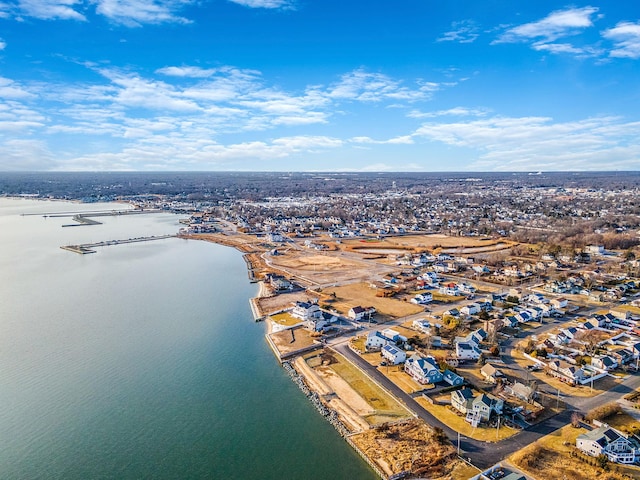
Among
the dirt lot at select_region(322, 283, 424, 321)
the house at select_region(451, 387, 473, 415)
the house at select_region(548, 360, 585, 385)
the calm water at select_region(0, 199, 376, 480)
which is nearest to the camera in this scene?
the calm water at select_region(0, 199, 376, 480)

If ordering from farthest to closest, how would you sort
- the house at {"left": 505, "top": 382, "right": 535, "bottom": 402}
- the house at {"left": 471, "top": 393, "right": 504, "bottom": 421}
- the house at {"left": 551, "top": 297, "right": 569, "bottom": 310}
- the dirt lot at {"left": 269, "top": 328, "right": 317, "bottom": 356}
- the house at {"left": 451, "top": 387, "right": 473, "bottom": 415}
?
the house at {"left": 551, "top": 297, "right": 569, "bottom": 310}
the dirt lot at {"left": 269, "top": 328, "right": 317, "bottom": 356}
the house at {"left": 505, "top": 382, "right": 535, "bottom": 402}
the house at {"left": 451, "top": 387, "right": 473, "bottom": 415}
the house at {"left": 471, "top": 393, "right": 504, "bottom": 421}

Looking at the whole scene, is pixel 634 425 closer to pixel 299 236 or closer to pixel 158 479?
pixel 158 479

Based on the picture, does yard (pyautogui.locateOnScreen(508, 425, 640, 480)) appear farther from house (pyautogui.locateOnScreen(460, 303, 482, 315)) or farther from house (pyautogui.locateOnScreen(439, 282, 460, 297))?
house (pyautogui.locateOnScreen(439, 282, 460, 297))

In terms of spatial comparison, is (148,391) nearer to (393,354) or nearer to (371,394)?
(371,394)

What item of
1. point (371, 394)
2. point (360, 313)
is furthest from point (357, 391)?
point (360, 313)

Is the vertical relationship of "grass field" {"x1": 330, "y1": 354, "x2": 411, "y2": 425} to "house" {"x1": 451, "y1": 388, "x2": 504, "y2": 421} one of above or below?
below

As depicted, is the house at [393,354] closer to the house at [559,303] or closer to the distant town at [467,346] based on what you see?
the distant town at [467,346]

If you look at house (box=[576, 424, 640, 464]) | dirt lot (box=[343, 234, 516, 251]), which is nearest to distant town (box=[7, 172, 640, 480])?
house (box=[576, 424, 640, 464])

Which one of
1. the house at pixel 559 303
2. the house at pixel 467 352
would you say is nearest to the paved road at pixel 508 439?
the house at pixel 467 352
